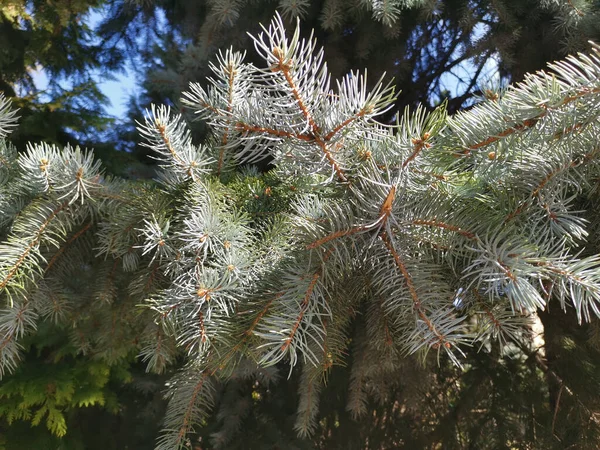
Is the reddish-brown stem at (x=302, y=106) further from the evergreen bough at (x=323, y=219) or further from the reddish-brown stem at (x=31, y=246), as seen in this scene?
the reddish-brown stem at (x=31, y=246)

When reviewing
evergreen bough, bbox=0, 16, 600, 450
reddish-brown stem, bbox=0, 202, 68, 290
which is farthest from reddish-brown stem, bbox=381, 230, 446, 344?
reddish-brown stem, bbox=0, 202, 68, 290

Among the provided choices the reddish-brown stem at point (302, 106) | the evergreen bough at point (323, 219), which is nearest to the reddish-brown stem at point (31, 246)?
the evergreen bough at point (323, 219)

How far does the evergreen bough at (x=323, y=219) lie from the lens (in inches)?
15.6

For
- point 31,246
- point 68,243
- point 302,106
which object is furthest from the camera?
point 68,243

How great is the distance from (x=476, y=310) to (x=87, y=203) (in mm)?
587

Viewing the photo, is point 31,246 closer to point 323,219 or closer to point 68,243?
point 68,243

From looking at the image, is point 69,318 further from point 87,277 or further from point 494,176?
point 494,176

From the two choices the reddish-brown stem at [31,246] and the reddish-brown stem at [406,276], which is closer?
the reddish-brown stem at [406,276]

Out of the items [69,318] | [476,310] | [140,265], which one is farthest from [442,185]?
[69,318]

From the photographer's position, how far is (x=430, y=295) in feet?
1.57

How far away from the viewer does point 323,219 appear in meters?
0.49

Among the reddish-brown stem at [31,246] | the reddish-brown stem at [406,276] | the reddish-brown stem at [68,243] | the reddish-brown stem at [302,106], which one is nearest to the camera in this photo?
the reddish-brown stem at [302,106]

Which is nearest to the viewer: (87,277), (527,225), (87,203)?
(527,225)

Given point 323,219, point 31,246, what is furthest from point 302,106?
point 31,246
